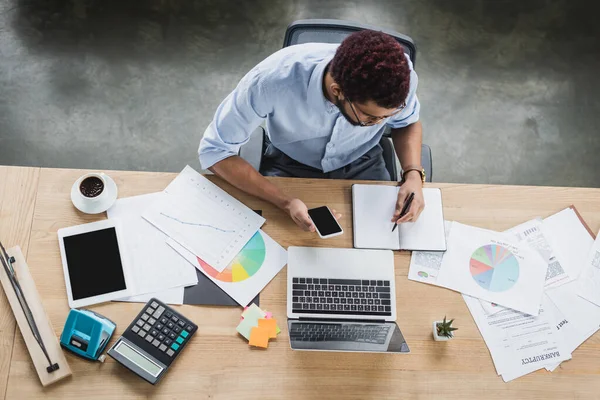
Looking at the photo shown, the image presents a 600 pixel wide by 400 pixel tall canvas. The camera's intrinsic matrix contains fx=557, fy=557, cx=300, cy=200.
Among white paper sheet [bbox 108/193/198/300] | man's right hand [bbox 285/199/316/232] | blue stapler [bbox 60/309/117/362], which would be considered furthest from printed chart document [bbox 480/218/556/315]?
blue stapler [bbox 60/309/117/362]

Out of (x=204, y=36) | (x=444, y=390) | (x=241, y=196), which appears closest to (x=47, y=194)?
(x=241, y=196)

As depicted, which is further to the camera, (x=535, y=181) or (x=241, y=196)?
(x=535, y=181)

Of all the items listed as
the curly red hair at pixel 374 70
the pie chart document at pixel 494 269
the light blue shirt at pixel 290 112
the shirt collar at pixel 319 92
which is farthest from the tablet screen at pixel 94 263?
the pie chart document at pixel 494 269

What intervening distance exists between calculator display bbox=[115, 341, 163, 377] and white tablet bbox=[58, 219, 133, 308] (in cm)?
14

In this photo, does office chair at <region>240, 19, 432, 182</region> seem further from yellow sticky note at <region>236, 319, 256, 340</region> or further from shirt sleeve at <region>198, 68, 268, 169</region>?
yellow sticky note at <region>236, 319, 256, 340</region>

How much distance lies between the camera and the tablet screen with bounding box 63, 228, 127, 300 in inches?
54.4

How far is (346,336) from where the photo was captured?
1388mm

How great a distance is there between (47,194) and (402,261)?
0.95m

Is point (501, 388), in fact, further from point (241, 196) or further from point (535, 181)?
point (535, 181)

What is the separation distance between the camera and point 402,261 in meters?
1.48

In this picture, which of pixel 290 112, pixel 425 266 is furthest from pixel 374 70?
pixel 425 266

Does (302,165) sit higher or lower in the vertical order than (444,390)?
higher

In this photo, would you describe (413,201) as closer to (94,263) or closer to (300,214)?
(300,214)

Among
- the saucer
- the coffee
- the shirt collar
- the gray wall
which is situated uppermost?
the shirt collar
